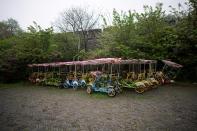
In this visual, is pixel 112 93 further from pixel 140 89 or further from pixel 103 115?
pixel 103 115

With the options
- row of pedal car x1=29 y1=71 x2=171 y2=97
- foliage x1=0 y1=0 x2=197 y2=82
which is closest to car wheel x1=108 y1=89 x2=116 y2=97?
row of pedal car x1=29 y1=71 x2=171 y2=97

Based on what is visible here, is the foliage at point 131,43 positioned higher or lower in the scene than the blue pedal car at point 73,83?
higher

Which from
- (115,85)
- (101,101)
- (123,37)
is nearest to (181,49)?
(123,37)

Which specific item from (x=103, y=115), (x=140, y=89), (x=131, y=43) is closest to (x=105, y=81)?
(x=140, y=89)

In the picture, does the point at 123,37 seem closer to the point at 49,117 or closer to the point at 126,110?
the point at 126,110

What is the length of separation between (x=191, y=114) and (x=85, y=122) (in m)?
4.76

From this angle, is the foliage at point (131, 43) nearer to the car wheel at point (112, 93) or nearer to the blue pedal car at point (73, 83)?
the blue pedal car at point (73, 83)

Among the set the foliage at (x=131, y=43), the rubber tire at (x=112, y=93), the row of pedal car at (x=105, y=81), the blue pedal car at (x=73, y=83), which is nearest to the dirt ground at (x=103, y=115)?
the rubber tire at (x=112, y=93)

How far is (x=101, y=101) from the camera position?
11.8m

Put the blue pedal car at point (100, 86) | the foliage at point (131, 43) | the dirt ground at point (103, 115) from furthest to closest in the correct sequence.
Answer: the foliage at point (131, 43) → the blue pedal car at point (100, 86) → the dirt ground at point (103, 115)

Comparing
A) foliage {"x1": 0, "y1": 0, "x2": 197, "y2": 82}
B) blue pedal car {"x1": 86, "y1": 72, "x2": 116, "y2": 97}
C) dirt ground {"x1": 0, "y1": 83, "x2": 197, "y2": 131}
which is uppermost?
foliage {"x1": 0, "y1": 0, "x2": 197, "y2": 82}

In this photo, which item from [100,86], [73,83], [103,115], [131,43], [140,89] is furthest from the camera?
[131,43]

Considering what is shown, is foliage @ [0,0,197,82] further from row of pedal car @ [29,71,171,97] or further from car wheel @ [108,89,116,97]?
car wheel @ [108,89,116,97]

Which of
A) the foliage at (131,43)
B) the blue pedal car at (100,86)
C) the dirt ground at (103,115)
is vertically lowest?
the dirt ground at (103,115)
